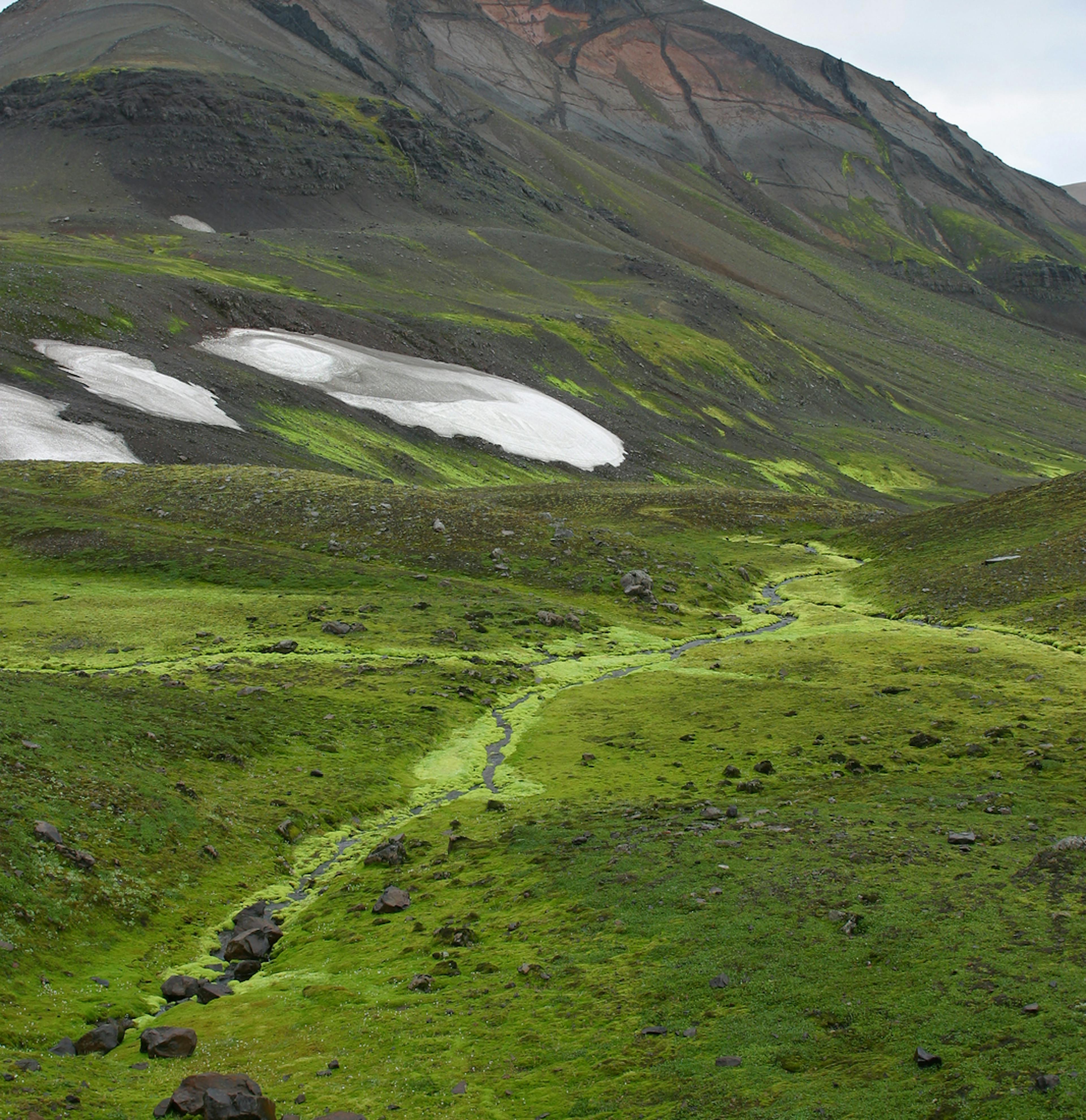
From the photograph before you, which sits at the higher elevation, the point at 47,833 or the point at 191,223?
the point at 191,223

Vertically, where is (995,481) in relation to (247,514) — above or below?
above

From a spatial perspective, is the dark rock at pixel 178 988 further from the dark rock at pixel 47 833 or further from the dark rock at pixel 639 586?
the dark rock at pixel 639 586

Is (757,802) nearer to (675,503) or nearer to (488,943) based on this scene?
(488,943)

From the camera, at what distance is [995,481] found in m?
165

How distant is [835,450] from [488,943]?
151 m

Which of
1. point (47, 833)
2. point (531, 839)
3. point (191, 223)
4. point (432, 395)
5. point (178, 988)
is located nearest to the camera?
point (178, 988)

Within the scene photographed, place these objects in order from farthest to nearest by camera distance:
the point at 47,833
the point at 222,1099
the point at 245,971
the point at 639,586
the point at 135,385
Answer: the point at 135,385, the point at 639,586, the point at 47,833, the point at 245,971, the point at 222,1099

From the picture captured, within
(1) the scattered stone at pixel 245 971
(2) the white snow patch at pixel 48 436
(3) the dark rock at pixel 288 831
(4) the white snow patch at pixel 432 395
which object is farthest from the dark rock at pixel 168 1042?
(4) the white snow patch at pixel 432 395

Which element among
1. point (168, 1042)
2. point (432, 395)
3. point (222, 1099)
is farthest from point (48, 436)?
point (222, 1099)

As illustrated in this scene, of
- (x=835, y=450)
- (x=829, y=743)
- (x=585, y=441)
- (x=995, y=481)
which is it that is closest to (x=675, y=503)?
(x=585, y=441)

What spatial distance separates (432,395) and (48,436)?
47.8 metres

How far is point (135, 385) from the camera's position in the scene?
9488cm

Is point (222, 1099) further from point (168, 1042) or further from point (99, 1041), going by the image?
point (99, 1041)

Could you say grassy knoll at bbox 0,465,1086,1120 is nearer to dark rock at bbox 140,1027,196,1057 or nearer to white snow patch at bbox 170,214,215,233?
dark rock at bbox 140,1027,196,1057
